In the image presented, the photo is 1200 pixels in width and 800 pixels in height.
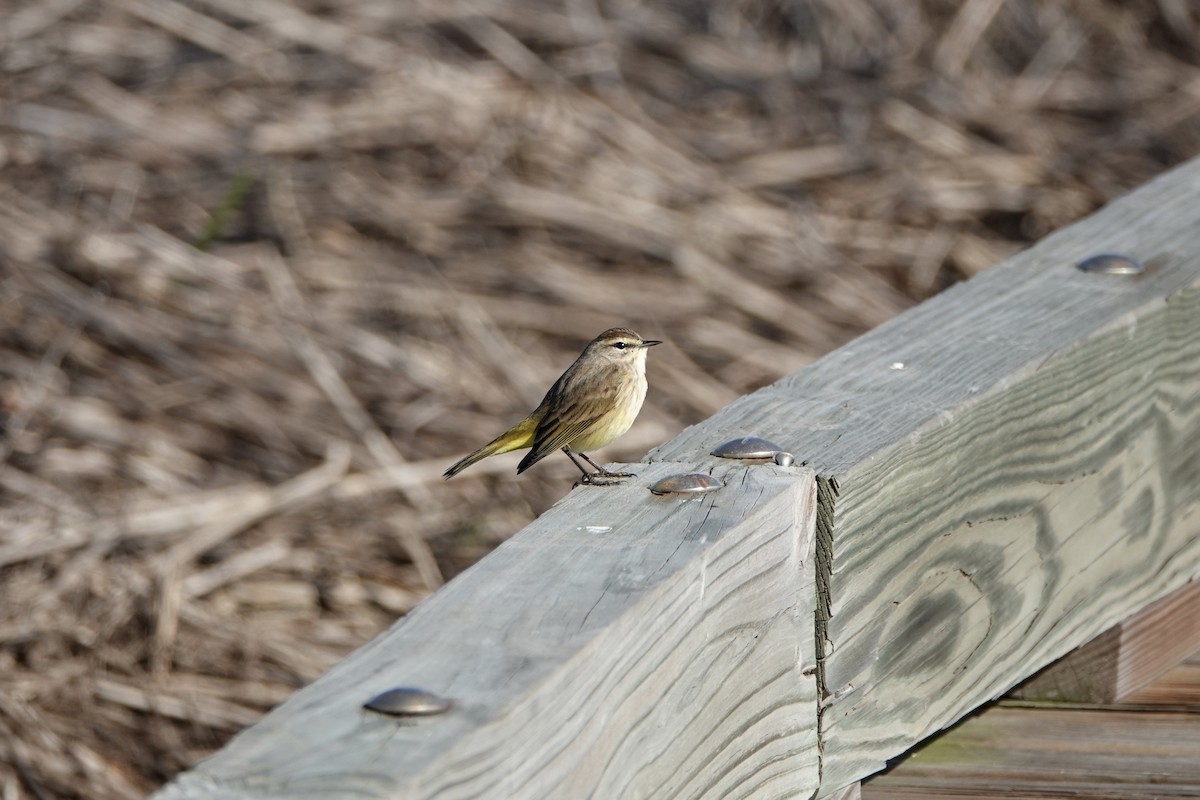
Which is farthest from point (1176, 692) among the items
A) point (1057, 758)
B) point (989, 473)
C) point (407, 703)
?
point (407, 703)

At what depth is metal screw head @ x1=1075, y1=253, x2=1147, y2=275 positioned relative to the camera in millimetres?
2723

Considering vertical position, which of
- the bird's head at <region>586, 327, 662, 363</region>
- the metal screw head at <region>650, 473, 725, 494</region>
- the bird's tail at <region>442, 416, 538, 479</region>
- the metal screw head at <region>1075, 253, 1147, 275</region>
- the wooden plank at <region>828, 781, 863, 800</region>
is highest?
the metal screw head at <region>1075, 253, 1147, 275</region>

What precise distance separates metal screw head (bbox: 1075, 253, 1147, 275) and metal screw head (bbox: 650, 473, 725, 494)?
115 cm

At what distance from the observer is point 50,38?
21.3 ft

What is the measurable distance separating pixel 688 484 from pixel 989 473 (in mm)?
572

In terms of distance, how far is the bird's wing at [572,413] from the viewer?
3.87 m

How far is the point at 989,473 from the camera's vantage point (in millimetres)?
2242

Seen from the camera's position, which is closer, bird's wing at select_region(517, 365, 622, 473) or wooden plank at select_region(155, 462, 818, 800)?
wooden plank at select_region(155, 462, 818, 800)

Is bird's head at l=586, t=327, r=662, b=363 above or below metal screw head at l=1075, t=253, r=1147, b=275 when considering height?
below

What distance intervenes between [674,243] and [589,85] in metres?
1.10

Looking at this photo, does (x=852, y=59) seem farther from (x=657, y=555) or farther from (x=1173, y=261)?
(x=657, y=555)

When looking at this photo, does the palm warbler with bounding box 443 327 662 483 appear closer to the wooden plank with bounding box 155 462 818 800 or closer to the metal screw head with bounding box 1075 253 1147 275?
the metal screw head with bounding box 1075 253 1147 275

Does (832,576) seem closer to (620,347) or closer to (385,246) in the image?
(620,347)

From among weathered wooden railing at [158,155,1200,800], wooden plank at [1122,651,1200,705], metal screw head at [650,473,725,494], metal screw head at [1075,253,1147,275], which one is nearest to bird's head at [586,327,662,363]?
weathered wooden railing at [158,155,1200,800]
